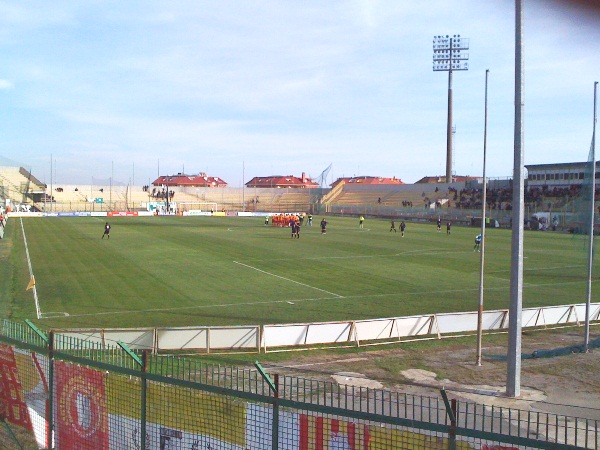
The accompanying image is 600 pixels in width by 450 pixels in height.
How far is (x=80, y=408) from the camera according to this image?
747 centimetres

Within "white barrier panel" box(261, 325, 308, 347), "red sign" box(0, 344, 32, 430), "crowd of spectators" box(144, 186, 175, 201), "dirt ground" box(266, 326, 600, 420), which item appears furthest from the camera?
"crowd of spectators" box(144, 186, 175, 201)

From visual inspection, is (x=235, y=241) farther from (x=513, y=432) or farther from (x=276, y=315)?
(x=513, y=432)

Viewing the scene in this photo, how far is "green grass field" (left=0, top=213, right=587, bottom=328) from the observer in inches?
824

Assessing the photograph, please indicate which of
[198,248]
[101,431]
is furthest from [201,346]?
[198,248]

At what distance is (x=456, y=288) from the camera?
1058 inches

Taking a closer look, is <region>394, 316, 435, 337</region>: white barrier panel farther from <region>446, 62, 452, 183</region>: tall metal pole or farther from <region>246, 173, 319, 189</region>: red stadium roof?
<region>246, 173, 319, 189</region>: red stadium roof

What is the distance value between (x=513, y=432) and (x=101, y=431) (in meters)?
6.69

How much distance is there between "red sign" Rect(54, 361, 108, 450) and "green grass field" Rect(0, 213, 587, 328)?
11.3 meters

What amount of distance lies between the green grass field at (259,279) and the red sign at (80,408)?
11.3 meters

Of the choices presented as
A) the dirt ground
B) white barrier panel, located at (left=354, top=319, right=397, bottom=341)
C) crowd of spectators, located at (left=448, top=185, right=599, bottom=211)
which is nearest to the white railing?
white barrier panel, located at (left=354, top=319, right=397, bottom=341)

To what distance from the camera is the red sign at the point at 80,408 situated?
287 inches

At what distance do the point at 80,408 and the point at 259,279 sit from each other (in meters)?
21.0

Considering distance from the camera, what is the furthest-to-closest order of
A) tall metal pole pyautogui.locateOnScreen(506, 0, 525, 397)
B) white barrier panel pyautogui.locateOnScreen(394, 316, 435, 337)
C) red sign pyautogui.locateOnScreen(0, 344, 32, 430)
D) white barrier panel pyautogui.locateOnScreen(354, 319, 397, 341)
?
white barrier panel pyautogui.locateOnScreen(394, 316, 435, 337) → white barrier panel pyautogui.locateOnScreen(354, 319, 397, 341) → tall metal pole pyautogui.locateOnScreen(506, 0, 525, 397) → red sign pyautogui.locateOnScreen(0, 344, 32, 430)

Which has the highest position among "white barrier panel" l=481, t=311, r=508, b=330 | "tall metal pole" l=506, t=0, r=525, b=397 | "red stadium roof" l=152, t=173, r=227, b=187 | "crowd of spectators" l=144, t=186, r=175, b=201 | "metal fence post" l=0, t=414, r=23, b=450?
"red stadium roof" l=152, t=173, r=227, b=187
